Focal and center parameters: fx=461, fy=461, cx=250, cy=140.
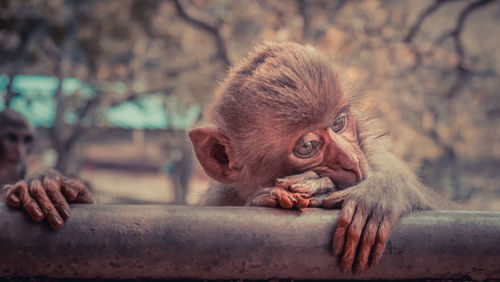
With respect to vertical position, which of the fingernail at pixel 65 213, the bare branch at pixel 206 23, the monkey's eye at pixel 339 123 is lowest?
the bare branch at pixel 206 23

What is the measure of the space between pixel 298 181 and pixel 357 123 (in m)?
1.02

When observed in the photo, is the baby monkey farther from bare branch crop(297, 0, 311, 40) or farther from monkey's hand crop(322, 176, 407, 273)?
bare branch crop(297, 0, 311, 40)

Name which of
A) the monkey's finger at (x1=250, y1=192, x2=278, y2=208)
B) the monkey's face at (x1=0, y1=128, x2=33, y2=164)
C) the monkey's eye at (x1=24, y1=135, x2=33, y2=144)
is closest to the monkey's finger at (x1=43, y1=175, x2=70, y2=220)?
the monkey's finger at (x1=250, y1=192, x2=278, y2=208)

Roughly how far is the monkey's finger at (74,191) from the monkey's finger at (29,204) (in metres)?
0.18

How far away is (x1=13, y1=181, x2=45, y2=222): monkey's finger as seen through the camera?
1353 mm

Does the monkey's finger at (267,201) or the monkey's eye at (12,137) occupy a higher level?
the monkey's finger at (267,201)

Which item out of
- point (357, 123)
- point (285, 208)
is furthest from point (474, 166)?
point (285, 208)

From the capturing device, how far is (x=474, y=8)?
8.77m

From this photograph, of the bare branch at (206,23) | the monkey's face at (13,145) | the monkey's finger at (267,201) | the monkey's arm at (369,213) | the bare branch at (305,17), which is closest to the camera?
the monkey's arm at (369,213)

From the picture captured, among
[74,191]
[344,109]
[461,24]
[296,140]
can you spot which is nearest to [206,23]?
[461,24]

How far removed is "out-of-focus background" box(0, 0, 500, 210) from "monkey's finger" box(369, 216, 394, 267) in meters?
7.70

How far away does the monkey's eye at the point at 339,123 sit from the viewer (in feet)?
8.18

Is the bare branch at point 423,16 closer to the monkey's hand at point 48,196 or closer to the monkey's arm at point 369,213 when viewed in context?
the monkey's arm at point 369,213

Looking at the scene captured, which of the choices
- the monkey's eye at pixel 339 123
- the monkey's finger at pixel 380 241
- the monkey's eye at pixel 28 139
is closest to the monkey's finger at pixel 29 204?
the monkey's finger at pixel 380 241
